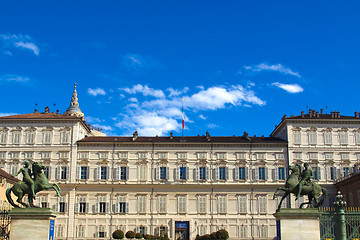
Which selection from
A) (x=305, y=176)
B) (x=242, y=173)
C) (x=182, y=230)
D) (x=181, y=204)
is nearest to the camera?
(x=305, y=176)

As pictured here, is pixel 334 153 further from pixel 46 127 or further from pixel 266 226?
pixel 46 127

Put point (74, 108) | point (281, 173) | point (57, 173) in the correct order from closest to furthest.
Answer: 1. point (57, 173)
2. point (281, 173)
3. point (74, 108)

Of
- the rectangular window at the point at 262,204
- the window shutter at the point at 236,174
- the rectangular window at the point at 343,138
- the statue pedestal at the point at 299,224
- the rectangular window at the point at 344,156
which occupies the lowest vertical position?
the statue pedestal at the point at 299,224

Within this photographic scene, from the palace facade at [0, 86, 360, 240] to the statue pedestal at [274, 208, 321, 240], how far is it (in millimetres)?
36250

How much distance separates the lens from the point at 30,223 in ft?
71.3

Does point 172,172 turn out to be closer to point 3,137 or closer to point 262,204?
point 262,204

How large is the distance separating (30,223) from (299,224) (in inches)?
508

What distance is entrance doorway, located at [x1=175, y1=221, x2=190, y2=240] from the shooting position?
2270 inches

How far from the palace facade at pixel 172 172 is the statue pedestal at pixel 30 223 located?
3652cm

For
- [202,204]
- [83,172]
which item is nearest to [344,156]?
[202,204]

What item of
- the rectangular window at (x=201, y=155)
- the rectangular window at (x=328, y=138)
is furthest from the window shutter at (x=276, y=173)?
the rectangular window at (x=201, y=155)

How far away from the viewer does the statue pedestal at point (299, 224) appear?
22.0 metres

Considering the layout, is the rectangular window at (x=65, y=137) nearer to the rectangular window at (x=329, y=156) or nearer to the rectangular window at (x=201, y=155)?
the rectangular window at (x=201, y=155)

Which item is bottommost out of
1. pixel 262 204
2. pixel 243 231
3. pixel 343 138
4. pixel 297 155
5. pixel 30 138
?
pixel 243 231
